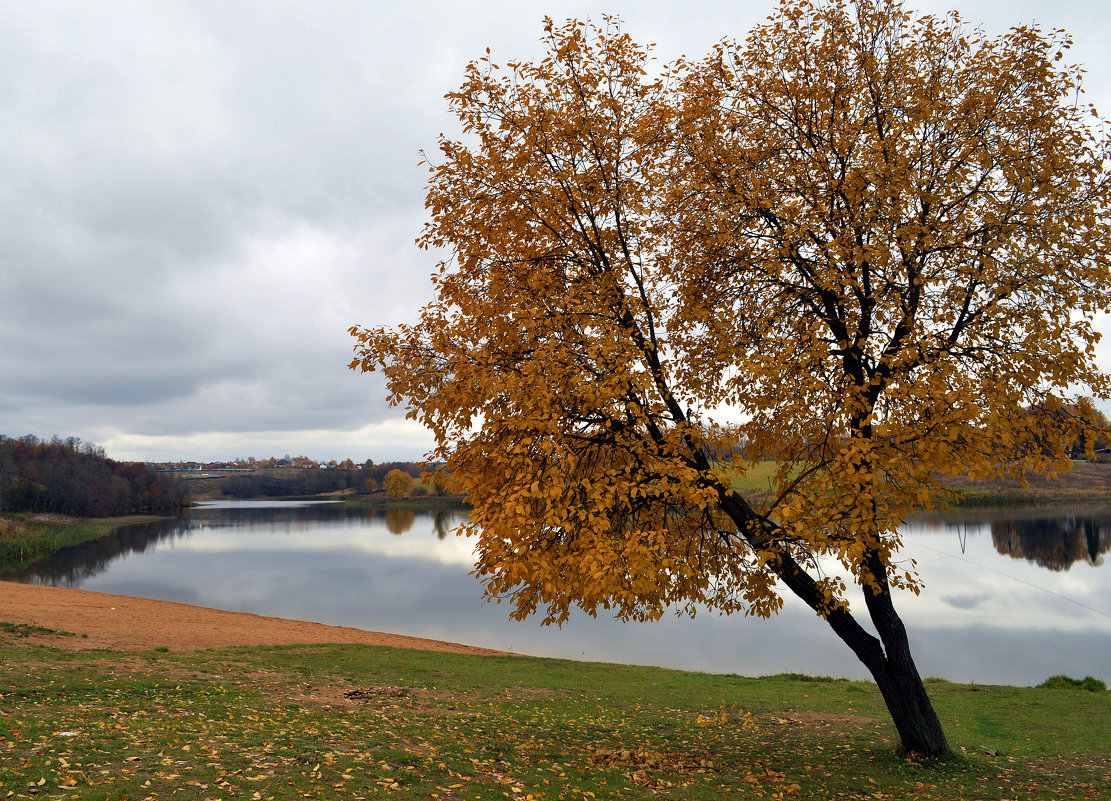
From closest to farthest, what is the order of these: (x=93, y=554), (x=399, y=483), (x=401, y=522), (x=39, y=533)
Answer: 1. (x=93, y=554)
2. (x=39, y=533)
3. (x=401, y=522)
4. (x=399, y=483)

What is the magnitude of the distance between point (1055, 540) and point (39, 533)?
9917 cm

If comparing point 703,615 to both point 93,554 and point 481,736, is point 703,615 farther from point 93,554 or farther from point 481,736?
point 93,554

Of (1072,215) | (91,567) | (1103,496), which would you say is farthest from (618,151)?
(1103,496)

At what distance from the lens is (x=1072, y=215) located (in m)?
7.23

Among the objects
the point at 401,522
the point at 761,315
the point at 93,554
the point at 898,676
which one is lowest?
the point at 401,522

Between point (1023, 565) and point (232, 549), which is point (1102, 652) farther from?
point (232, 549)

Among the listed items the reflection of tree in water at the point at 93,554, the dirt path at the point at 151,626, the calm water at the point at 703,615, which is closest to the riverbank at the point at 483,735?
the dirt path at the point at 151,626

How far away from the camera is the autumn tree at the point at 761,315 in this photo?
22.1 ft

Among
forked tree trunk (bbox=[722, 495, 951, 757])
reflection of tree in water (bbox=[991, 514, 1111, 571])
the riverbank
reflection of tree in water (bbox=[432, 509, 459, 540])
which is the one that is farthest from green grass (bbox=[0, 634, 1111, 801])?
reflection of tree in water (bbox=[432, 509, 459, 540])

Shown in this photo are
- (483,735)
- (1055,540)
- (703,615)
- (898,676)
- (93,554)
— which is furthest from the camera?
(93,554)

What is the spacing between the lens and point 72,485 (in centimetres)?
9181

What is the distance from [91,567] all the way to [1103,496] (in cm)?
11259

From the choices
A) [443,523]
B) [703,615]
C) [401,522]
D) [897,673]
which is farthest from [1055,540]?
[401,522]

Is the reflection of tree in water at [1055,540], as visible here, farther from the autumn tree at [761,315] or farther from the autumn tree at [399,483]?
the autumn tree at [399,483]
